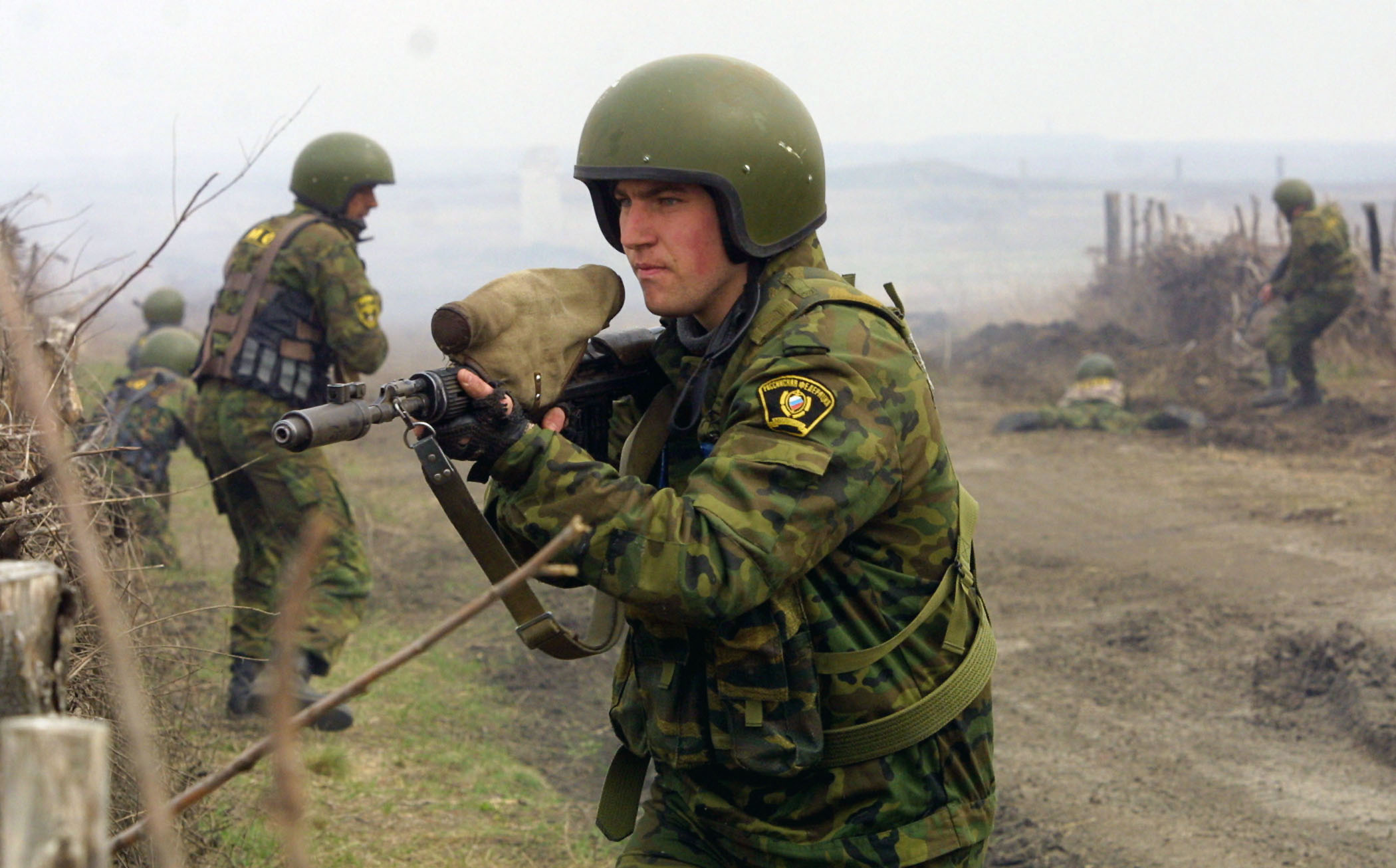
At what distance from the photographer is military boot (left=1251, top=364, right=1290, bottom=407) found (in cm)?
1291

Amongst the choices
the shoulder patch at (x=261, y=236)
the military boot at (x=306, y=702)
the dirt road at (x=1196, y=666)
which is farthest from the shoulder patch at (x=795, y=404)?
the shoulder patch at (x=261, y=236)

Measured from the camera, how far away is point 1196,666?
6.07 metres

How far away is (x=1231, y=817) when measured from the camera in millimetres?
4520

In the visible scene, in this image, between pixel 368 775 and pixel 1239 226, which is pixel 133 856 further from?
pixel 1239 226

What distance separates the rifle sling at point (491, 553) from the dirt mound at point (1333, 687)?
148 inches

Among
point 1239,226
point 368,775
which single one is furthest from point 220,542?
point 1239,226

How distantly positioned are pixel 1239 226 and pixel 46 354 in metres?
16.0

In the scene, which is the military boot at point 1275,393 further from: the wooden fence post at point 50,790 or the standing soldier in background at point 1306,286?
the wooden fence post at point 50,790

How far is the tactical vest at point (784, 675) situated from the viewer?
2.20 metres

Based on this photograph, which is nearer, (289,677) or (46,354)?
(289,677)

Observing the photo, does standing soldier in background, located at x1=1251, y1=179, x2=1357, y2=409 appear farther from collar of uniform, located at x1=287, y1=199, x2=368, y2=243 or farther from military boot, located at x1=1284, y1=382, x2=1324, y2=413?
collar of uniform, located at x1=287, y1=199, x2=368, y2=243

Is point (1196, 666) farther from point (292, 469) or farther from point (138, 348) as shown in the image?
point (138, 348)


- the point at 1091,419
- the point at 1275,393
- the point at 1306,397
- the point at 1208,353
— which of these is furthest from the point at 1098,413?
the point at 1208,353

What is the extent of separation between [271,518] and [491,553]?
11.5 feet
